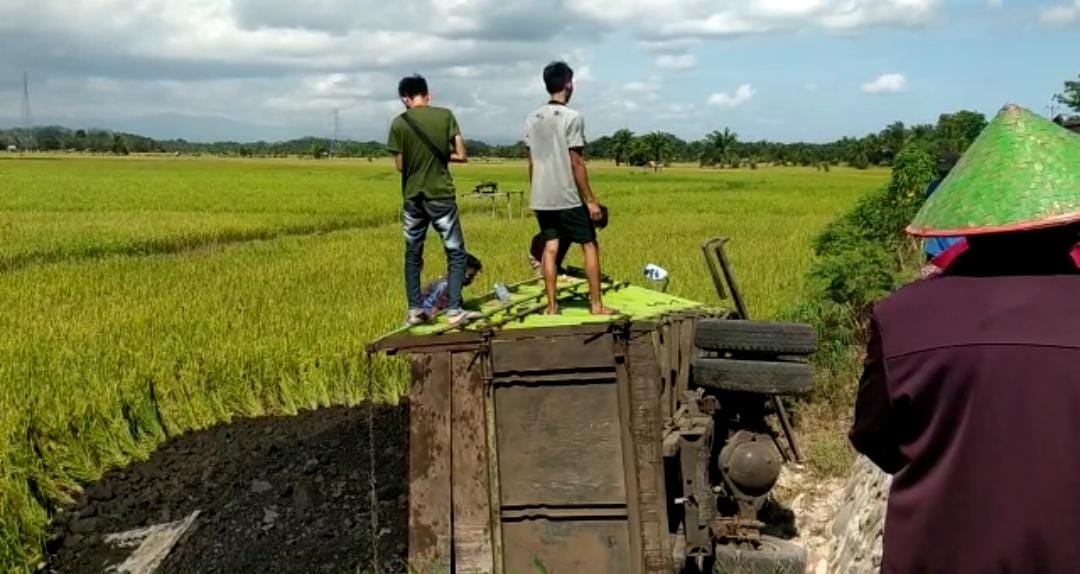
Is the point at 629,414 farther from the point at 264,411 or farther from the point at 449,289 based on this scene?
the point at 264,411

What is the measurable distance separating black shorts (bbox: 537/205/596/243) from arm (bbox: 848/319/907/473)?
12.3 feet

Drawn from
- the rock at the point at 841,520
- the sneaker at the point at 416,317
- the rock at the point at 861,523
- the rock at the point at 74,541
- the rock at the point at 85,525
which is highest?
the sneaker at the point at 416,317

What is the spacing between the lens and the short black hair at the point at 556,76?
571cm

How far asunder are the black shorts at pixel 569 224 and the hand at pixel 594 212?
22mm

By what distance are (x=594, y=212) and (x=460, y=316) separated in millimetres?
1115

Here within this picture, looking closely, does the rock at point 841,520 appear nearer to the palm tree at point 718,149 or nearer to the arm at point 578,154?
the arm at point 578,154

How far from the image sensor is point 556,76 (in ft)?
18.8

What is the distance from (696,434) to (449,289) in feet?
5.13

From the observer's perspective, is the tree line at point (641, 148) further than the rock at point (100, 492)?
Yes

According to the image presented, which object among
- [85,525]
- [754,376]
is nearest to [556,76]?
[754,376]

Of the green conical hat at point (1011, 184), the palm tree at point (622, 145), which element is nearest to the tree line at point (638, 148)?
the palm tree at point (622, 145)

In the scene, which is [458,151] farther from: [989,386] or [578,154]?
[989,386]

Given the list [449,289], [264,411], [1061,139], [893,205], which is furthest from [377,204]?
[1061,139]

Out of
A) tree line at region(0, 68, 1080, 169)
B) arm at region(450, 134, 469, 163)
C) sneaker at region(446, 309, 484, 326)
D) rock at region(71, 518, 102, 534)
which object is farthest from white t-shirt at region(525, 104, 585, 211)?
tree line at region(0, 68, 1080, 169)
